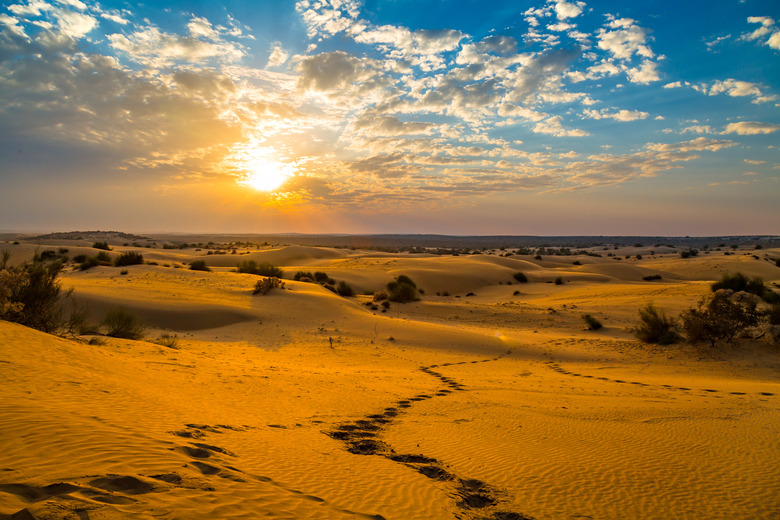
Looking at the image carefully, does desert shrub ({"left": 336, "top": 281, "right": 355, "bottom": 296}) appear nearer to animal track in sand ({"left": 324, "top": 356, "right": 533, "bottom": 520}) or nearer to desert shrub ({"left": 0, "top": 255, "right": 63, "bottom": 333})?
desert shrub ({"left": 0, "top": 255, "right": 63, "bottom": 333})

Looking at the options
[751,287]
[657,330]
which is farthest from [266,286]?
[751,287]

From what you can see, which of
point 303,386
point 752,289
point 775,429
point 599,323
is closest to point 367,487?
point 303,386

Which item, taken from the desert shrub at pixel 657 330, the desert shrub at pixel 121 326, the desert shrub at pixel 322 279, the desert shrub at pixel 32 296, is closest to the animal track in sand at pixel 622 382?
the desert shrub at pixel 657 330

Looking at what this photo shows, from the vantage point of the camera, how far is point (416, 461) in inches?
219

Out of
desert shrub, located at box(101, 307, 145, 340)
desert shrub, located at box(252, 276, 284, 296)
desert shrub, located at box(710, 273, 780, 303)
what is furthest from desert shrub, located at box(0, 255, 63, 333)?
desert shrub, located at box(710, 273, 780, 303)

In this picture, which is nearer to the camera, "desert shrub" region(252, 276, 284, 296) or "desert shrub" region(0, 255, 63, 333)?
"desert shrub" region(0, 255, 63, 333)

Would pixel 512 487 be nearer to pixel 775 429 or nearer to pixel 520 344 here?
pixel 775 429

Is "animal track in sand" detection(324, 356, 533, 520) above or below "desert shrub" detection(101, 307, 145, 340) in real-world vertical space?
below

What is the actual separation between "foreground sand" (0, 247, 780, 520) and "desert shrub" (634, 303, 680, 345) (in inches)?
24.7

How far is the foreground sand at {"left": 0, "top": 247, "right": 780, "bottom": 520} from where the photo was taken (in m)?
3.83

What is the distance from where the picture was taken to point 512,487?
4906 millimetres

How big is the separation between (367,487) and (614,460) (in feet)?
11.5

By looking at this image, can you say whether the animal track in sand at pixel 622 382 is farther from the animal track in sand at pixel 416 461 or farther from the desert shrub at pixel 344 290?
the desert shrub at pixel 344 290

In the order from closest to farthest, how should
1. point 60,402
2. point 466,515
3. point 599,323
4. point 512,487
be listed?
point 466,515
point 512,487
point 60,402
point 599,323
